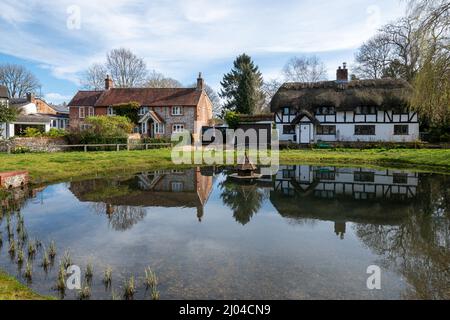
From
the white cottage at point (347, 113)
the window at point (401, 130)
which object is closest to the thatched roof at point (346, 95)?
the white cottage at point (347, 113)

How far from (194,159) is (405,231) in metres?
17.9

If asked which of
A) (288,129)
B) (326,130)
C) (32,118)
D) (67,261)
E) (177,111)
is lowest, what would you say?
(67,261)

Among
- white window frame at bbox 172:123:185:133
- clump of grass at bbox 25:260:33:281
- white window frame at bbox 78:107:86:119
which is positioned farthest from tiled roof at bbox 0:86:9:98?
clump of grass at bbox 25:260:33:281

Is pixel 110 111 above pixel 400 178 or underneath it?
above

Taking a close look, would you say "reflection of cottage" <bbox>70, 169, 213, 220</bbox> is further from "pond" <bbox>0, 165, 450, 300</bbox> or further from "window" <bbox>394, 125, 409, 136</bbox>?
"window" <bbox>394, 125, 409, 136</bbox>

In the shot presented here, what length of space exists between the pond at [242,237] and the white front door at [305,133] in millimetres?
21040

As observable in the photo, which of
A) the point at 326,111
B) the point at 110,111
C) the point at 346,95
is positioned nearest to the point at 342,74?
the point at 346,95

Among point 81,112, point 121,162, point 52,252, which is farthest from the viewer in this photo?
point 81,112

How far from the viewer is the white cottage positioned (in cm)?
3419

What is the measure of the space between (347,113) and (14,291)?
35281 millimetres

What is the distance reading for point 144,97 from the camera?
41.5 meters

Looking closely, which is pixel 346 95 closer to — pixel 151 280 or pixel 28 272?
pixel 151 280
